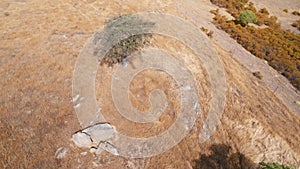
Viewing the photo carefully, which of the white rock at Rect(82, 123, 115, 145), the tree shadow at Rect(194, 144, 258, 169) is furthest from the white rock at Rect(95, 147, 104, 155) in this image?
the tree shadow at Rect(194, 144, 258, 169)

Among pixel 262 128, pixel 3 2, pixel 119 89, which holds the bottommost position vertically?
pixel 262 128

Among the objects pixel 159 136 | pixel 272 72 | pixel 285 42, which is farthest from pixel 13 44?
pixel 285 42

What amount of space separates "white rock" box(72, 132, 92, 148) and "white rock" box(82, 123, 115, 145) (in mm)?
196

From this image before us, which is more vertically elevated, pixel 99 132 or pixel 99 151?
pixel 99 132

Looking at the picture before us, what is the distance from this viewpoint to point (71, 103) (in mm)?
11906

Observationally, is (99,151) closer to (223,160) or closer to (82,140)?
(82,140)

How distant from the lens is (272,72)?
18203 mm

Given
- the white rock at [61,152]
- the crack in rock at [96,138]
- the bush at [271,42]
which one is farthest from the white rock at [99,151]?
the bush at [271,42]

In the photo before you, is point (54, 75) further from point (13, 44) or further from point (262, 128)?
point (262, 128)

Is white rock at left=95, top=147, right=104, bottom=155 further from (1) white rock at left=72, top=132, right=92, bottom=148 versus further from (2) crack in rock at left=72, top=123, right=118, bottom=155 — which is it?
(1) white rock at left=72, top=132, right=92, bottom=148

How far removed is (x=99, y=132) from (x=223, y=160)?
5.76 meters

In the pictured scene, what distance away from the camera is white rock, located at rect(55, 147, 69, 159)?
9911mm

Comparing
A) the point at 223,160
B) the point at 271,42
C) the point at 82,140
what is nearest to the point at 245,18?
the point at 271,42

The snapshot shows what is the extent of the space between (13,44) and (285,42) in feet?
66.0
